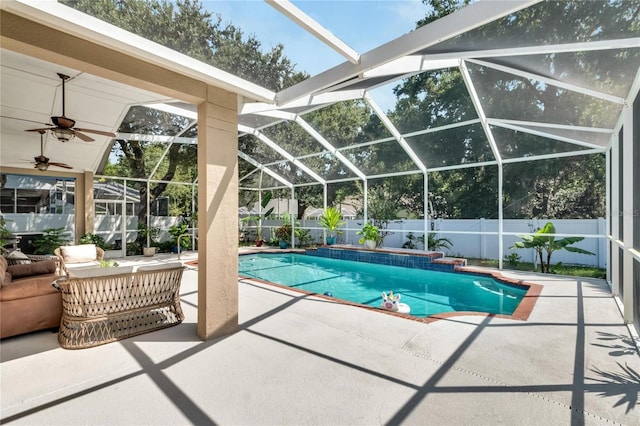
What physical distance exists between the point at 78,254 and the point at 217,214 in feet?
19.1

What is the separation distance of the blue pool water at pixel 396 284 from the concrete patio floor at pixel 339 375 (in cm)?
A: 207

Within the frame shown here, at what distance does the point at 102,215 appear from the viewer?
12.6m

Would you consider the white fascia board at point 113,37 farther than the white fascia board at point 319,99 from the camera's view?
No

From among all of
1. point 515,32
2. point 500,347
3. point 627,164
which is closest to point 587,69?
point 515,32

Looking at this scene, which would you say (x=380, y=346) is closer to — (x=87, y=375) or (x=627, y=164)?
(x=87, y=375)

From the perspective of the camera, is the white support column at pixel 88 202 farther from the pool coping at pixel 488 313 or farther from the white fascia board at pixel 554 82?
the white fascia board at pixel 554 82

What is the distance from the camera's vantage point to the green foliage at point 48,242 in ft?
32.8

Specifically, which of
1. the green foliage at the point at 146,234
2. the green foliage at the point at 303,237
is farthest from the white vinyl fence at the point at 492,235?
the green foliage at the point at 146,234

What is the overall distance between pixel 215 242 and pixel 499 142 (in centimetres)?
783

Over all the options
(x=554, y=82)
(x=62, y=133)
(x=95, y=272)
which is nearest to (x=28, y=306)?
(x=95, y=272)

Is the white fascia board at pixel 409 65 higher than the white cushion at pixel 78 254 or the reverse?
higher

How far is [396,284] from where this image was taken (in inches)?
325

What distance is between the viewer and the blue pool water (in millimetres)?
6491

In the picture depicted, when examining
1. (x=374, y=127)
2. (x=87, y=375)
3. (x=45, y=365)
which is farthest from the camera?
(x=374, y=127)
